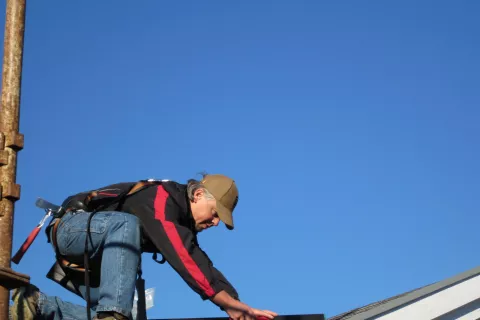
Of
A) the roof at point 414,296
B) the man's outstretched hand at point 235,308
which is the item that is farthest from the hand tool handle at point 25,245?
the roof at point 414,296

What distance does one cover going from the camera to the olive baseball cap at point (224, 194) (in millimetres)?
6109

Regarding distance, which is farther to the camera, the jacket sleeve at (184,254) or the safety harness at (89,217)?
the safety harness at (89,217)

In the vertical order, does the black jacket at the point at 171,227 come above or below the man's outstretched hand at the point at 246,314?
above

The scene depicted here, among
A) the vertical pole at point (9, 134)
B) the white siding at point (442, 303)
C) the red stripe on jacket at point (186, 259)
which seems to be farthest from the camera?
the white siding at point (442, 303)

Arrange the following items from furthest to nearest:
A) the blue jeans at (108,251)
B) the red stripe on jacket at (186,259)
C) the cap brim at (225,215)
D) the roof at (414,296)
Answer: the roof at (414,296), the cap brim at (225,215), the red stripe on jacket at (186,259), the blue jeans at (108,251)

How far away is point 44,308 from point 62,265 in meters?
0.31

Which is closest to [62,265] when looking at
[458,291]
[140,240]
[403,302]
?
[140,240]

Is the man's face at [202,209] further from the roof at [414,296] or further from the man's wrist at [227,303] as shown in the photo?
the roof at [414,296]

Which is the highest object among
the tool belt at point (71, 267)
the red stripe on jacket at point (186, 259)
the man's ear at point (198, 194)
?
the man's ear at point (198, 194)

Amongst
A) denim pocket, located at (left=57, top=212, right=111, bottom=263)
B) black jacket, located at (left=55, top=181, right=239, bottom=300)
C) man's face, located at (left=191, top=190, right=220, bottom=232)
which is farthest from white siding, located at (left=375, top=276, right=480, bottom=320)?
denim pocket, located at (left=57, top=212, right=111, bottom=263)

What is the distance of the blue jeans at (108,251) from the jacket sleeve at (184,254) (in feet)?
0.52

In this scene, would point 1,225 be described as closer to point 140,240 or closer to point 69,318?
point 140,240

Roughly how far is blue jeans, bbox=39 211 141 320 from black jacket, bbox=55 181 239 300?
0.57ft

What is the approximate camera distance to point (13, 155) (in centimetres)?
520
